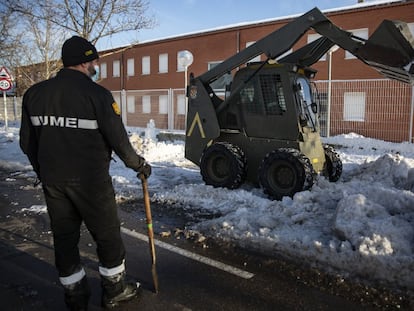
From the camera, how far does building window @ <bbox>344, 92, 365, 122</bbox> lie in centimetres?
1301

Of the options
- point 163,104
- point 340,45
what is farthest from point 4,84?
point 340,45

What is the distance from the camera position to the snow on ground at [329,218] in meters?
3.82

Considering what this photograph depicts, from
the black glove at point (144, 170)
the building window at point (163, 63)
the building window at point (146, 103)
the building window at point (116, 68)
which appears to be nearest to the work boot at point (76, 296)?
the black glove at point (144, 170)

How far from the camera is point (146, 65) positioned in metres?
30.8

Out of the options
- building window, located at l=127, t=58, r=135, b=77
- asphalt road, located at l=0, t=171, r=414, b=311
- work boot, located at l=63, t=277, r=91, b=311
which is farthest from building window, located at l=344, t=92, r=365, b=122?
building window, located at l=127, t=58, r=135, b=77

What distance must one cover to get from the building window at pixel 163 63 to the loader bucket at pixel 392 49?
80.2ft

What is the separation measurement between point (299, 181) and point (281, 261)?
233 cm

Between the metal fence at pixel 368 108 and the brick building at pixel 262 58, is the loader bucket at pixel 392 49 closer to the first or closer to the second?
the metal fence at pixel 368 108

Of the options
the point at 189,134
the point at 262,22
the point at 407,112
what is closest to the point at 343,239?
the point at 189,134

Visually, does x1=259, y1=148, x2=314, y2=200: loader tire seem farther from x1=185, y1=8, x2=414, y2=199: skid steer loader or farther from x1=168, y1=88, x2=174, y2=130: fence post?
x1=168, y1=88, x2=174, y2=130: fence post

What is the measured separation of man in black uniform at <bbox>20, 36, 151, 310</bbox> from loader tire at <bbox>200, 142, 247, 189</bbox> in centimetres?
397

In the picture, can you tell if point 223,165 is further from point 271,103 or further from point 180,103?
point 180,103

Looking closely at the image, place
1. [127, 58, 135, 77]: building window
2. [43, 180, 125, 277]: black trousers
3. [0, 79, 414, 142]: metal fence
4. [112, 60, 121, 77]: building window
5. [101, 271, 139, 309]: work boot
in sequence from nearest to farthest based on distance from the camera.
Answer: [43, 180, 125, 277]: black trousers < [101, 271, 139, 309]: work boot < [0, 79, 414, 142]: metal fence < [127, 58, 135, 77]: building window < [112, 60, 121, 77]: building window

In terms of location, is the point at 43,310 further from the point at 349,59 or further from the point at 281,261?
the point at 349,59
